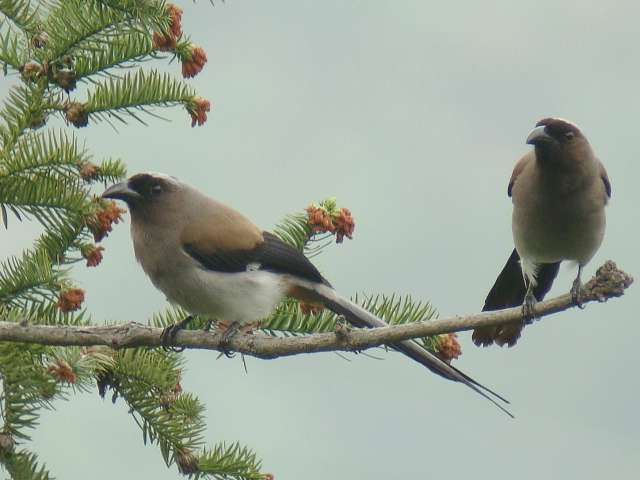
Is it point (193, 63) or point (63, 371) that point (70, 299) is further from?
point (193, 63)

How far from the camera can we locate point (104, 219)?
344cm

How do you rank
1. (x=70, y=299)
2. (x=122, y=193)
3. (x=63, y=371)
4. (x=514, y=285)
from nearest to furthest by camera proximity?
1. (x=63, y=371)
2. (x=70, y=299)
3. (x=122, y=193)
4. (x=514, y=285)

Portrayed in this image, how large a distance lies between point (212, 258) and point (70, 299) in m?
1.12

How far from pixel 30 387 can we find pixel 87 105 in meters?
1.09

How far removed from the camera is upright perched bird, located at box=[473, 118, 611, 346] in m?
5.01

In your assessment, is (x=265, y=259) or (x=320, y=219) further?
(x=265, y=259)

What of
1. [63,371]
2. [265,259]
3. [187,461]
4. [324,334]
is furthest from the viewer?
[265,259]

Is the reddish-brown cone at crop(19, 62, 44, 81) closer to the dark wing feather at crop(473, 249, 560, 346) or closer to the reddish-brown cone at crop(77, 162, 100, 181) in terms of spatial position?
the reddish-brown cone at crop(77, 162, 100, 181)

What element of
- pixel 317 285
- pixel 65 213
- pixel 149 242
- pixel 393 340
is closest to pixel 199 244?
pixel 149 242

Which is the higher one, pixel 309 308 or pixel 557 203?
pixel 557 203

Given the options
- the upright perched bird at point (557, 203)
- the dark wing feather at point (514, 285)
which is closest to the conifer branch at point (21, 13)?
the upright perched bird at point (557, 203)

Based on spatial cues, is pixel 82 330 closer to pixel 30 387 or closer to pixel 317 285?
pixel 30 387

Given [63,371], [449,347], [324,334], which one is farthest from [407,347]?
[63,371]

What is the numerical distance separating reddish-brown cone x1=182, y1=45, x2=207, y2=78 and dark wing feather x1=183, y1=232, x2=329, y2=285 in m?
0.86
